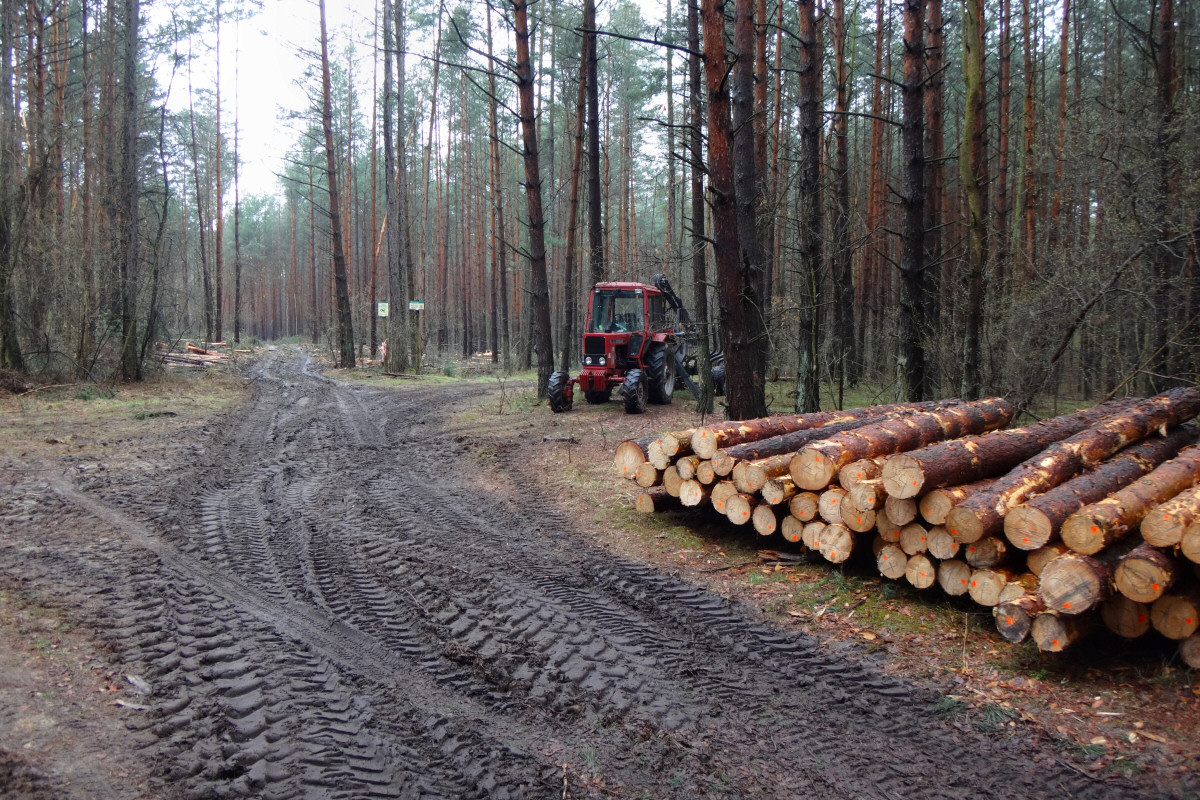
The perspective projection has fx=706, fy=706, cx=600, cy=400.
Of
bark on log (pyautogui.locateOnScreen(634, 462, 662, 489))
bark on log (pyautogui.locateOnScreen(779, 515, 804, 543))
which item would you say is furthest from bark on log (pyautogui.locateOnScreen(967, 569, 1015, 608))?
bark on log (pyautogui.locateOnScreen(634, 462, 662, 489))

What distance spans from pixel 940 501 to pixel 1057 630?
0.97 m

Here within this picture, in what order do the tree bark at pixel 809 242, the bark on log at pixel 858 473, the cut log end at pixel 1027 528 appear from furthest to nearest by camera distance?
the tree bark at pixel 809 242
the bark on log at pixel 858 473
the cut log end at pixel 1027 528

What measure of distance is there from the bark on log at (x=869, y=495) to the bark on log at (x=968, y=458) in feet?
0.53

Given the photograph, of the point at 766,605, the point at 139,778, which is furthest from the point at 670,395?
the point at 139,778

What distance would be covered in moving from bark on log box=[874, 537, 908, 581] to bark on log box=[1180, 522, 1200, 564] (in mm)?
1558

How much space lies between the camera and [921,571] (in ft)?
15.2

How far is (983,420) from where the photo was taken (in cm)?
662

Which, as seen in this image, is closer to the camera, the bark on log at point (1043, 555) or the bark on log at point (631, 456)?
the bark on log at point (1043, 555)

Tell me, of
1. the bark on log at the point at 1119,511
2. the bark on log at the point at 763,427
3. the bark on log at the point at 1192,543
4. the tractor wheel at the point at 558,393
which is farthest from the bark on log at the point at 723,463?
the tractor wheel at the point at 558,393

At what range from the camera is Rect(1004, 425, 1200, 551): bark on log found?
402 cm

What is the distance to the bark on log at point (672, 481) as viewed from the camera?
6355mm

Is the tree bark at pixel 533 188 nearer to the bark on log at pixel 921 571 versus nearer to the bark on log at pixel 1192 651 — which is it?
the bark on log at pixel 921 571

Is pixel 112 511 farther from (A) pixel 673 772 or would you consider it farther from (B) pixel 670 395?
(B) pixel 670 395

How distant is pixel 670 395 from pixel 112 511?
10.5m
